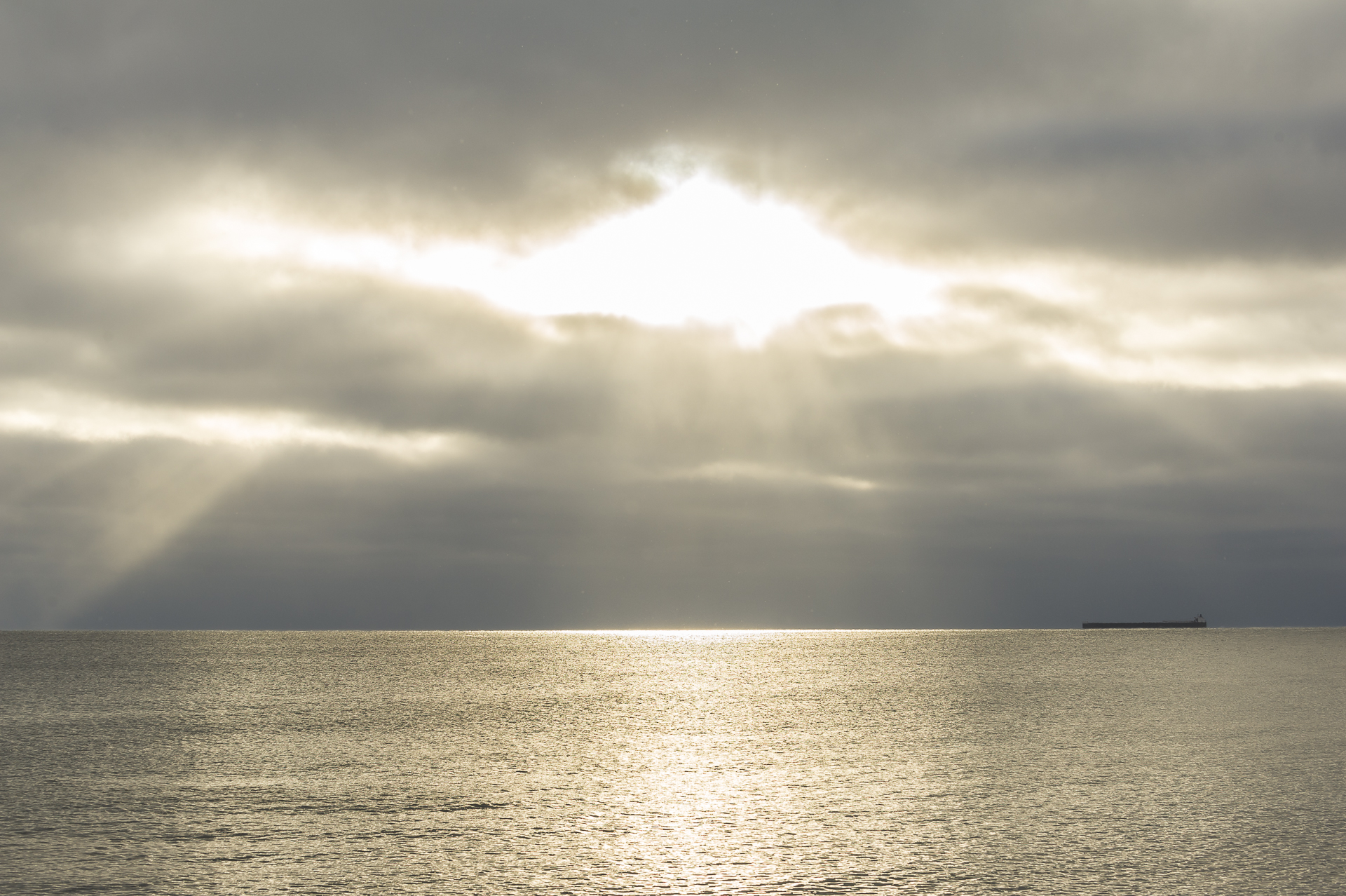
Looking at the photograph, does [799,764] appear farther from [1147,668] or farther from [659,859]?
[1147,668]

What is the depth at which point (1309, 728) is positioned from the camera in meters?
85.6

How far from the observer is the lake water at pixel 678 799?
38.4 metres

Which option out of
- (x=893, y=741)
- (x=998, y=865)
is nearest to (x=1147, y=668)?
(x=893, y=741)

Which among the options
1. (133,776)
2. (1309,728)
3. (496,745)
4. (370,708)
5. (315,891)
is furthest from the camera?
(370,708)

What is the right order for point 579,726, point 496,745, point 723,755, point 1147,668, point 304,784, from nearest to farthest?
point 304,784, point 723,755, point 496,745, point 579,726, point 1147,668

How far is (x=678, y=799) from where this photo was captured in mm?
54219

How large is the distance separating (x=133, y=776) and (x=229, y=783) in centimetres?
795

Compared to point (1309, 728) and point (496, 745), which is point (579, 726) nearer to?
point (496, 745)

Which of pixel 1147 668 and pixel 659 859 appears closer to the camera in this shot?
pixel 659 859

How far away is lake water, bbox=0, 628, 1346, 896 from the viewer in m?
38.4

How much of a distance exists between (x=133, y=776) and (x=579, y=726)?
39.9 meters

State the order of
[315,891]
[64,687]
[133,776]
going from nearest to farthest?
[315,891], [133,776], [64,687]

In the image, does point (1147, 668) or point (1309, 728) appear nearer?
point (1309, 728)

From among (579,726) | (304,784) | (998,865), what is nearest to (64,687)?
(579,726)
